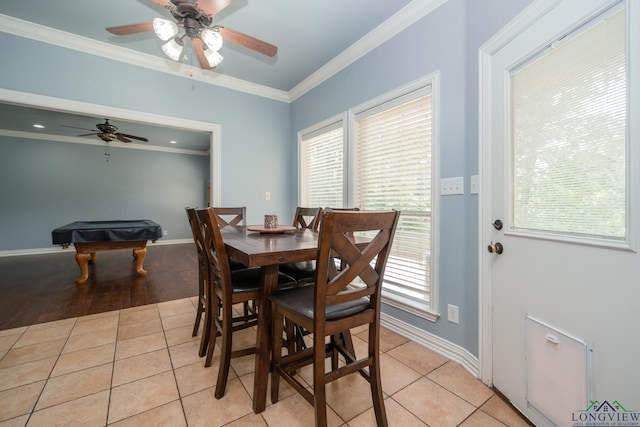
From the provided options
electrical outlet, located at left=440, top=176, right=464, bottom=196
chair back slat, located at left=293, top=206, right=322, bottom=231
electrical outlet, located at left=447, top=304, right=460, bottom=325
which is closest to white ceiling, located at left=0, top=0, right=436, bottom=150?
electrical outlet, located at left=440, top=176, right=464, bottom=196

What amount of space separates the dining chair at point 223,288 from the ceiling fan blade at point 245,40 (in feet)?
4.38

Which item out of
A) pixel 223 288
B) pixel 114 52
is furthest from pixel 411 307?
pixel 114 52

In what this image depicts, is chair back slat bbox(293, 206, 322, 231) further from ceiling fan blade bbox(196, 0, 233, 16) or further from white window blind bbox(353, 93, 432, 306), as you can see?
ceiling fan blade bbox(196, 0, 233, 16)

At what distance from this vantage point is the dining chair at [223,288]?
1385 mm

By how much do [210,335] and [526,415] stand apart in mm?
1833

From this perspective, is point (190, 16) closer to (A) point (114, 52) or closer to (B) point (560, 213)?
(A) point (114, 52)

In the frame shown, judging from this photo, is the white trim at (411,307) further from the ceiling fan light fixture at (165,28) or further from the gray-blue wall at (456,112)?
the ceiling fan light fixture at (165,28)

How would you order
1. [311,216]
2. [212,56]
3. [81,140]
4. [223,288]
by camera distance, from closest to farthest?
1. [223,288]
2. [212,56]
3. [311,216]
4. [81,140]

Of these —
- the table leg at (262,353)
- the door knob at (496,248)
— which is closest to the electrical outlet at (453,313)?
the door knob at (496,248)

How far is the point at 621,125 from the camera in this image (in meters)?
0.91

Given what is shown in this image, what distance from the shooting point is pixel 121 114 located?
2.81 meters

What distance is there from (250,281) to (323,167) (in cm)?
201

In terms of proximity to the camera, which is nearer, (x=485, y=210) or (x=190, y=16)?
(x=485, y=210)

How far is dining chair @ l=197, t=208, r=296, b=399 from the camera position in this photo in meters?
1.38
